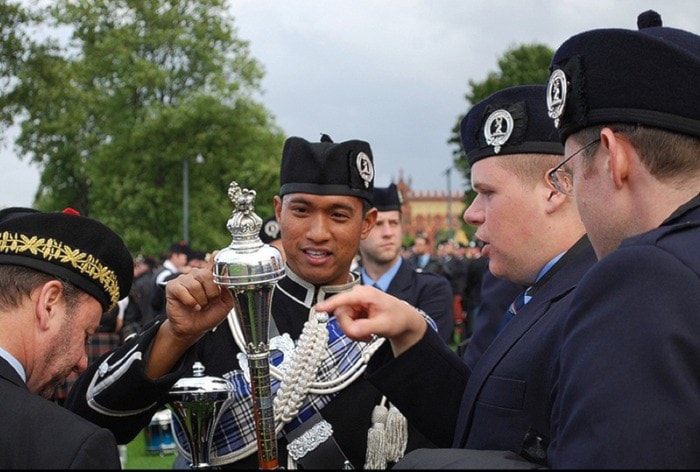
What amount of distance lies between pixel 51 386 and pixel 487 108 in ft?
5.89

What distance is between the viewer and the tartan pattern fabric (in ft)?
9.78

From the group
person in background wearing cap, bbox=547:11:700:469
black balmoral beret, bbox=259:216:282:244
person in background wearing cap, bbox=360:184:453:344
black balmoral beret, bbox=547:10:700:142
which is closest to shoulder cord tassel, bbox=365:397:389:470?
person in background wearing cap, bbox=547:11:700:469

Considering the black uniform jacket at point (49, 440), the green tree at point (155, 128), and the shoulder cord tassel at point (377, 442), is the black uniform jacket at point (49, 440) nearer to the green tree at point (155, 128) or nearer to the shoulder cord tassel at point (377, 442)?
the shoulder cord tassel at point (377, 442)

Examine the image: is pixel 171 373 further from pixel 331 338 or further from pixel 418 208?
pixel 418 208

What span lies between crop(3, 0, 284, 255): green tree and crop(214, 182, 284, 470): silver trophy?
2849cm

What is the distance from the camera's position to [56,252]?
8.13 ft

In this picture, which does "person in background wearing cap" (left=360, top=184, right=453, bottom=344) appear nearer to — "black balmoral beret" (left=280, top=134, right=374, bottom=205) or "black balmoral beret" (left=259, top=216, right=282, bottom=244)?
"black balmoral beret" (left=259, top=216, right=282, bottom=244)

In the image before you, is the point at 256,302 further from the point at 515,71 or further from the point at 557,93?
the point at 515,71

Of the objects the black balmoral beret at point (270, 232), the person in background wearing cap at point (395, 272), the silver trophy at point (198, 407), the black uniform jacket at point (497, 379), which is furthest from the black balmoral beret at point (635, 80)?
the black balmoral beret at point (270, 232)

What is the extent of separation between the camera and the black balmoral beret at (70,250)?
2445 millimetres

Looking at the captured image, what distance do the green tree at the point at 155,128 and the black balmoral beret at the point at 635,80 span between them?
28879 millimetres

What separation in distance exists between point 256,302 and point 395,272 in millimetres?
5839

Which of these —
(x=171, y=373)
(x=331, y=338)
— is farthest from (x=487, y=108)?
(x=171, y=373)

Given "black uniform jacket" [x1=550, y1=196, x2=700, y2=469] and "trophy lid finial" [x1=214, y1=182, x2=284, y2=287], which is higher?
"trophy lid finial" [x1=214, y1=182, x2=284, y2=287]
